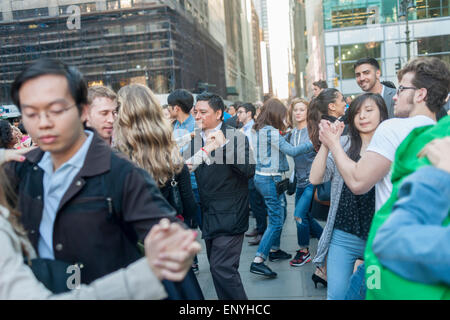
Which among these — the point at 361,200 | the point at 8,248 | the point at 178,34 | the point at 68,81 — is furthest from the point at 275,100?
the point at 178,34

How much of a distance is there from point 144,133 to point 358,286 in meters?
1.87

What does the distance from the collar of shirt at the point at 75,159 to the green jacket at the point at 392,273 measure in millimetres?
1184

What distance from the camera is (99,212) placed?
1.75 m

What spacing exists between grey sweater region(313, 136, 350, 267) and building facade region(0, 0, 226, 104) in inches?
1950

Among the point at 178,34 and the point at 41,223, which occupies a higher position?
the point at 178,34

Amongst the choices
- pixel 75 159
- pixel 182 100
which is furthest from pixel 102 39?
pixel 75 159

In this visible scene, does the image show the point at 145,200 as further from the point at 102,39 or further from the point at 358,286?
the point at 102,39

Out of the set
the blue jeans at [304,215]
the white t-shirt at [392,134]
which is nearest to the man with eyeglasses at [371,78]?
the blue jeans at [304,215]

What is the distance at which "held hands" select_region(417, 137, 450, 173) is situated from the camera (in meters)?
1.35

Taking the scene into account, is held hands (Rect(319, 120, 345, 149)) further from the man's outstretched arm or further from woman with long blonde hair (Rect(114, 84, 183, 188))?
woman with long blonde hair (Rect(114, 84, 183, 188))

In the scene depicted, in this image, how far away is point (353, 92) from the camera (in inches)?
1431

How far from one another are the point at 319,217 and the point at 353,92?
33719 millimetres

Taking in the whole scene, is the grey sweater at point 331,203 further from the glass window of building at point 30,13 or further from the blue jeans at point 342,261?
the glass window of building at point 30,13

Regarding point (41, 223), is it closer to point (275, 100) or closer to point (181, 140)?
point (181, 140)
